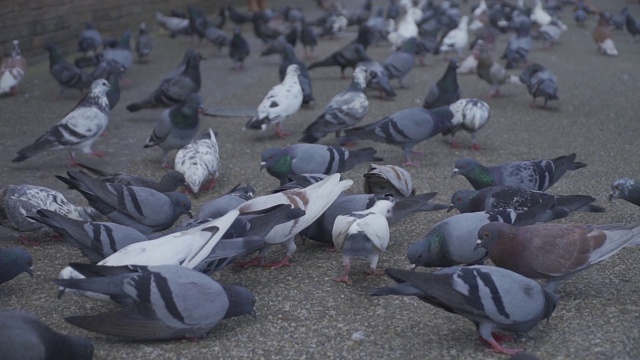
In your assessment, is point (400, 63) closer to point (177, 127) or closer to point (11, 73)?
point (177, 127)

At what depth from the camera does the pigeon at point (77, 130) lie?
647 cm

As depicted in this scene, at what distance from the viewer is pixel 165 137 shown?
684 centimetres

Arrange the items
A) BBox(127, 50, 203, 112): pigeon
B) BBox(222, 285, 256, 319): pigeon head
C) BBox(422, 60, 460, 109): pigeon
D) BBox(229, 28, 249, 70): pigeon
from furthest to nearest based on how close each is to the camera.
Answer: BBox(229, 28, 249, 70): pigeon → BBox(127, 50, 203, 112): pigeon → BBox(422, 60, 460, 109): pigeon → BBox(222, 285, 256, 319): pigeon head

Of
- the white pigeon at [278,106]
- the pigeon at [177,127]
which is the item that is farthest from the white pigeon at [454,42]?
the pigeon at [177,127]

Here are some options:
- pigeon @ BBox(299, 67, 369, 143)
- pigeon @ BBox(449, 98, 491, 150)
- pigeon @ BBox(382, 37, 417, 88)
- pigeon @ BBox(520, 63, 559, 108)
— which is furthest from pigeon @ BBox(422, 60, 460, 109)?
pigeon @ BBox(382, 37, 417, 88)

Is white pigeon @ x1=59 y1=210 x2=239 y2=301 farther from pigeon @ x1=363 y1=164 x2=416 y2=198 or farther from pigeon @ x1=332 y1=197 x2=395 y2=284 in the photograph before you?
pigeon @ x1=363 y1=164 x2=416 y2=198

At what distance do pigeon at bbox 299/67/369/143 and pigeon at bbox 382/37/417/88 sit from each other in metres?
2.64

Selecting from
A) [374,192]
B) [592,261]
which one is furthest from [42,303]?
[592,261]

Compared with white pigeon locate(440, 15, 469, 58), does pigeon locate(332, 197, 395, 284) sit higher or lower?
higher

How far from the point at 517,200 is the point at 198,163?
2.45 meters

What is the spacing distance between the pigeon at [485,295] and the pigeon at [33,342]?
1.28m

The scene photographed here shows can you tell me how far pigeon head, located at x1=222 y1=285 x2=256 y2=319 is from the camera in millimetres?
3686

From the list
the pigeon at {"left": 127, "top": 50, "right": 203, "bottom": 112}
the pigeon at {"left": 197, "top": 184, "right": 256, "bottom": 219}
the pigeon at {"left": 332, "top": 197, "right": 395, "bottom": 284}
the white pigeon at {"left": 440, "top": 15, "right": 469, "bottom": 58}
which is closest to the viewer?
the pigeon at {"left": 332, "top": 197, "right": 395, "bottom": 284}

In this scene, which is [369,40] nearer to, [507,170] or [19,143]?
[19,143]
